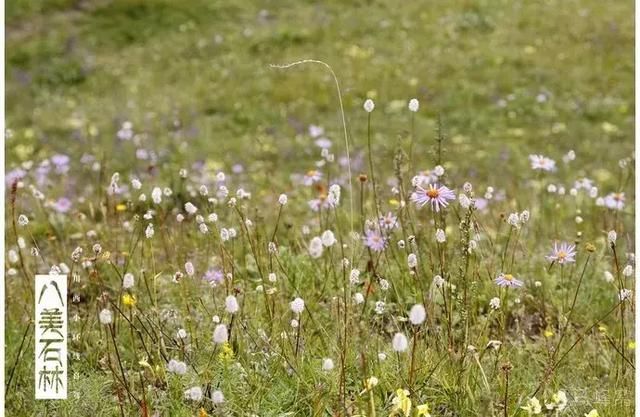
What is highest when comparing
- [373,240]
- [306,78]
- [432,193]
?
[432,193]

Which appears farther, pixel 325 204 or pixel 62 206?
pixel 62 206

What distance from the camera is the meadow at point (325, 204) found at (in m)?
2.52

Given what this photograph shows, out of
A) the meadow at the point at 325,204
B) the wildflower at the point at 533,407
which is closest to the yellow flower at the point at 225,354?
the meadow at the point at 325,204

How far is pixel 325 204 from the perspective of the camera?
12.6ft

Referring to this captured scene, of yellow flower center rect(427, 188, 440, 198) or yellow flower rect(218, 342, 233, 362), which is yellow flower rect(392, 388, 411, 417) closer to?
yellow flower rect(218, 342, 233, 362)

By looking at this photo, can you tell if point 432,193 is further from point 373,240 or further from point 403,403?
point 403,403

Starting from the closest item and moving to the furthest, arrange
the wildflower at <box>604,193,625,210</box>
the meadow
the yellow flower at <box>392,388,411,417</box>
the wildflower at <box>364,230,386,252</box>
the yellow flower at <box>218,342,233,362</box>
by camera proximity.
Answer: the yellow flower at <box>392,388,411,417</box> → the yellow flower at <box>218,342,233,362</box> → the meadow → the wildflower at <box>364,230,386,252</box> → the wildflower at <box>604,193,625,210</box>

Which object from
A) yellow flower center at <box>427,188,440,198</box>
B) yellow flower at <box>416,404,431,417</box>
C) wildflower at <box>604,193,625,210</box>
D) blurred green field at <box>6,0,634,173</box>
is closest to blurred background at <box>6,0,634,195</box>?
blurred green field at <box>6,0,634,173</box>

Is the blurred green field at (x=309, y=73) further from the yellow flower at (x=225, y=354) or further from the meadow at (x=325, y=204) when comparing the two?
the yellow flower at (x=225, y=354)

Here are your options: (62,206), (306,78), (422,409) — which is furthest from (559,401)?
(306,78)

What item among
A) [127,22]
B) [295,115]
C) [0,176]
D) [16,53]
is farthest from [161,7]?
[0,176]

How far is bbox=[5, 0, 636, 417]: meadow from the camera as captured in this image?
2.52 m

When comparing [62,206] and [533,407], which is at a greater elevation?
[533,407]

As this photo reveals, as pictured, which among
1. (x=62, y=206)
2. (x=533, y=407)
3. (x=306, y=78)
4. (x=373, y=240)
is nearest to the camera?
(x=533, y=407)
